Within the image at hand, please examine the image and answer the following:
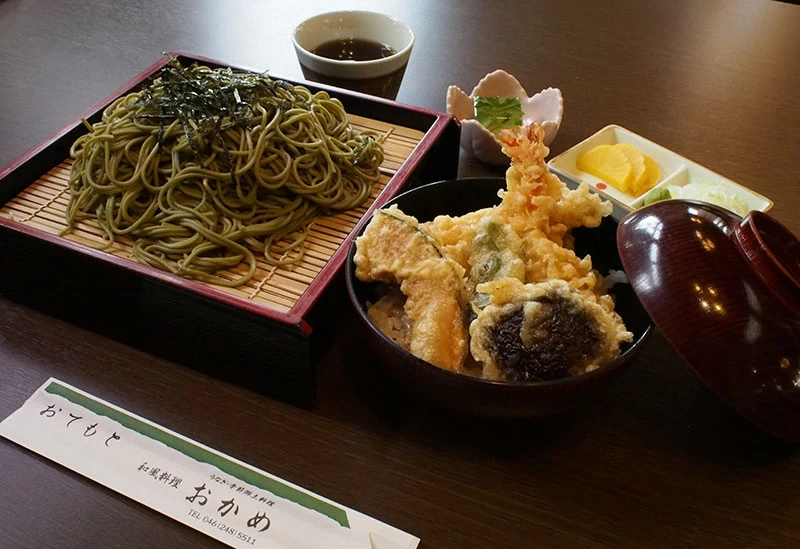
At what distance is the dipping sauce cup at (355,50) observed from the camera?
1938 millimetres

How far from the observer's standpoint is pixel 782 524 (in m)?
1.15

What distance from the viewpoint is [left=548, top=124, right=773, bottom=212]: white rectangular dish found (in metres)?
1.76

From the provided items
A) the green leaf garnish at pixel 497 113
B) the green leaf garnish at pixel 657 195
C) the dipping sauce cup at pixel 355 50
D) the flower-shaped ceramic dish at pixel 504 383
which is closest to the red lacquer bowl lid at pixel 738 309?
the flower-shaped ceramic dish at pixel 504 383

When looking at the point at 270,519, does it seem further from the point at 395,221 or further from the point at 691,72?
the point at 691,72

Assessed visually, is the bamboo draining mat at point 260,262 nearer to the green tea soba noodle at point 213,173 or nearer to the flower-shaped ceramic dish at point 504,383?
the green tea soba noodle at point 213,173

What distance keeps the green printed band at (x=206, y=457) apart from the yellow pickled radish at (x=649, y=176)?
4.03ft

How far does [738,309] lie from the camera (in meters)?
1.06

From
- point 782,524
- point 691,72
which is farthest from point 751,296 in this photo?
point 691,72

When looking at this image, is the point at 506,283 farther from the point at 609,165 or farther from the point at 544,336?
the point at 609,165

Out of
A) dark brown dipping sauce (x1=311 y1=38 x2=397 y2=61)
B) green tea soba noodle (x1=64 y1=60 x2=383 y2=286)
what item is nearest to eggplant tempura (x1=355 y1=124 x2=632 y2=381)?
green tea soba noodle (x1=64 y1=60 x2=383 y2=286)

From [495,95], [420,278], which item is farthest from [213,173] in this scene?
[495,95]

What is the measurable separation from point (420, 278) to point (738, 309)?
1.77 feet

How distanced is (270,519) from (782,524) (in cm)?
90

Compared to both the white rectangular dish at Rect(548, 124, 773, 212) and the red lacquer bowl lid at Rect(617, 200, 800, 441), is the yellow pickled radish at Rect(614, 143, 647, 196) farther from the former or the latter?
the red lacquer bowl lid at Rect(617, 200, 800, 441)
